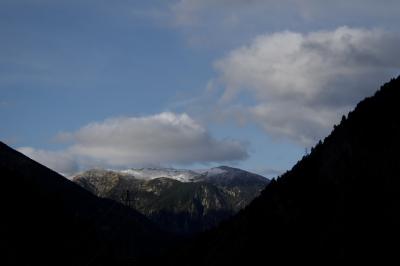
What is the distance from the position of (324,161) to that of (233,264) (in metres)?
30.8

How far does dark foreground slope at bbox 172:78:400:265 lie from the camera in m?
103

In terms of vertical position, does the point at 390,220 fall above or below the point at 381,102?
below

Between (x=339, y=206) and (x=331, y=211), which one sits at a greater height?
(x=339, y=206)

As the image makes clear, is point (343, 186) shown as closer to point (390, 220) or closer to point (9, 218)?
point (390, 220)

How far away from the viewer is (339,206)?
116m

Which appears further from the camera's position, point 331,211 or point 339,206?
point 331,211

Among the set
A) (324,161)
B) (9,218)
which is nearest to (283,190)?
(324,161)

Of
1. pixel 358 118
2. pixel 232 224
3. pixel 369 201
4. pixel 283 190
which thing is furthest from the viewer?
pixel 232 224

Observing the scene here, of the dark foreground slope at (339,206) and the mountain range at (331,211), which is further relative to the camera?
the mountain range at (331,211)

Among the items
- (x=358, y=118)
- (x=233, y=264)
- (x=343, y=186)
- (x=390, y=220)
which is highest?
(x=358, y=118)

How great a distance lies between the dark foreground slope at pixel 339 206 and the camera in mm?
102875

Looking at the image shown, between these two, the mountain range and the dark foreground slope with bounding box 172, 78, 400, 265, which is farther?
Answer: the mountain range

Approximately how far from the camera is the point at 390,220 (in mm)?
101375

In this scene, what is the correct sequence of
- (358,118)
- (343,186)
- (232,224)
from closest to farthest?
(343,186) < (358,118) < (232,224)
